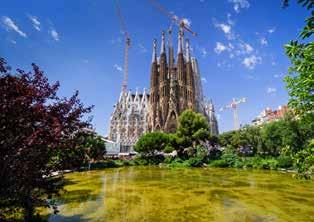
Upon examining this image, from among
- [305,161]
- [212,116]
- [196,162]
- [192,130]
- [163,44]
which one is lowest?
[305,161]

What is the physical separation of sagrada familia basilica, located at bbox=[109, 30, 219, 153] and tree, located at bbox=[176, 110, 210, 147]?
24951 millimetres

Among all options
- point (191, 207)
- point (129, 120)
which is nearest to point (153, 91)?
point (129, 120)

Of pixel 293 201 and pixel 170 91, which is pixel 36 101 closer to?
pixel 293 201

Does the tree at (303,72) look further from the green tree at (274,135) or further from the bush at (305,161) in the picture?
the green tree at (274,135)

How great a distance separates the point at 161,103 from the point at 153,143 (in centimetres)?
3178

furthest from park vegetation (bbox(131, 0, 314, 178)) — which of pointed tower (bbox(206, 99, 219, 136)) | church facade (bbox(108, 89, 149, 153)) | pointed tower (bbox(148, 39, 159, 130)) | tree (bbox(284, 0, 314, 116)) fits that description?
pointed tower (bbox(206, 99, 219, 136))

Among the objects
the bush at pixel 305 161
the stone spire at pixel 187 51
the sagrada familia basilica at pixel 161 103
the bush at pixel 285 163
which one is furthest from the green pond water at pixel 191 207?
the stone spire at pixel 187 51

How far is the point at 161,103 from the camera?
80.9m

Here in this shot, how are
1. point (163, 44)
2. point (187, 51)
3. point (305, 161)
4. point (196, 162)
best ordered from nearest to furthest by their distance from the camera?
point (305, 161) < point (196, 162) < point (163, 44) < point (187, 51)

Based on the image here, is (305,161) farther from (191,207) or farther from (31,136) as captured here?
(191,207)

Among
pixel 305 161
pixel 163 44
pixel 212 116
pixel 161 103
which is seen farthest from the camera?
pixel 212 116

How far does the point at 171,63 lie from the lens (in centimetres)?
9131

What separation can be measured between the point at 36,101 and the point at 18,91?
0.61 metres

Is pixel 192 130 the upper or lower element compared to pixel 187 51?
lower
